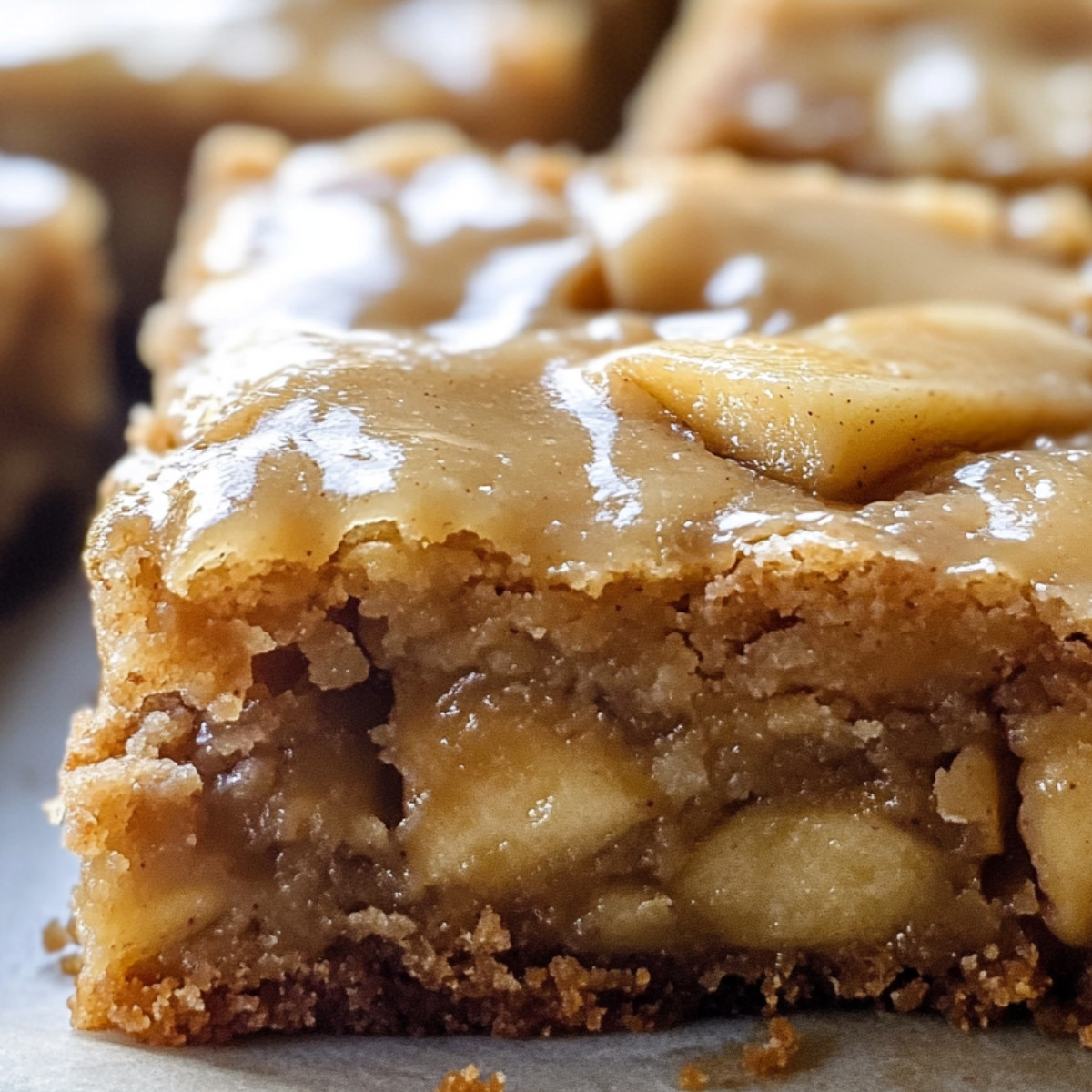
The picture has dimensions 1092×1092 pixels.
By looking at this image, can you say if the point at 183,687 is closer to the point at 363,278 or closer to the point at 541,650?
the point at 541,650

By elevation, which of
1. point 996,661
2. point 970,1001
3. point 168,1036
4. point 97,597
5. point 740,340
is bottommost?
point 970,1001

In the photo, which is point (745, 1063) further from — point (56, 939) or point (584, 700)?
point (56, 939)

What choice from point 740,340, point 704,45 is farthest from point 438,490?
point 704,45

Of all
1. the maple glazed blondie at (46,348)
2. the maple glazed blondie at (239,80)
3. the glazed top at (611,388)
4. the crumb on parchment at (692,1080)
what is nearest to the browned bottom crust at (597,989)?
the crumb on parchment at (692,1080)

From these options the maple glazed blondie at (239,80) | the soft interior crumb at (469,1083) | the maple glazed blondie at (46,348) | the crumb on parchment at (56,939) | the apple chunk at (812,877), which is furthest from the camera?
the maple glazed blondie at (239,80)

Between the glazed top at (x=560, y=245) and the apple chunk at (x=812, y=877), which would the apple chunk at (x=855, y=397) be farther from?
the apple chunk at (x=812, y=877)

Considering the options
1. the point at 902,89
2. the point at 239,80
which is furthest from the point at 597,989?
the point at 239,80
